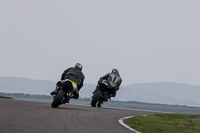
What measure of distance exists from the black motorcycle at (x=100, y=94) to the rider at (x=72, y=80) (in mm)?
3709

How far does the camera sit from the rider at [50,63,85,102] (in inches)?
784

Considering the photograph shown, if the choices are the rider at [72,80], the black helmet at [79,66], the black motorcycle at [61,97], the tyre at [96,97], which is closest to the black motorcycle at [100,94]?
the tyre at [96,97]

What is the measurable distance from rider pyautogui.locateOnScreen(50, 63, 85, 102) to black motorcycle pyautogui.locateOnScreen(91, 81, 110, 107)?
3.71 meters

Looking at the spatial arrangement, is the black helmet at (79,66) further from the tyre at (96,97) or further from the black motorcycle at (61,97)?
the tyre at (96,97)

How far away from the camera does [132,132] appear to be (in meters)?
12.0

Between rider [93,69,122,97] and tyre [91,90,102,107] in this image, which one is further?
rider [93,69,122,97]

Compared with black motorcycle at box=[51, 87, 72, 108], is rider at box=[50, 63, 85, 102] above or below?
above

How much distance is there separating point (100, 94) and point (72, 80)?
4918mm

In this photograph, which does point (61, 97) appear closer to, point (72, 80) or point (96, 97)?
point (72, 80)

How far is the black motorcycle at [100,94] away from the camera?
2541 centimetres

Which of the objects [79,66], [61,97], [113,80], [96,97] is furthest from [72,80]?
[113,80]

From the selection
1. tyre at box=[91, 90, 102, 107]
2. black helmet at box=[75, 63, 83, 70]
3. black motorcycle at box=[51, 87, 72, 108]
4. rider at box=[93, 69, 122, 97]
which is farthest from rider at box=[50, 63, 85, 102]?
rider at box=[93, 69, 122, 97]

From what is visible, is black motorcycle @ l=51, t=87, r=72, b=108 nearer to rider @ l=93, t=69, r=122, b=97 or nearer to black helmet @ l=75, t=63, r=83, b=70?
black helmet @ l=75, t=63, r=83, b=70

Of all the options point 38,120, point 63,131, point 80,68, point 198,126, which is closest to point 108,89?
point 80,68
